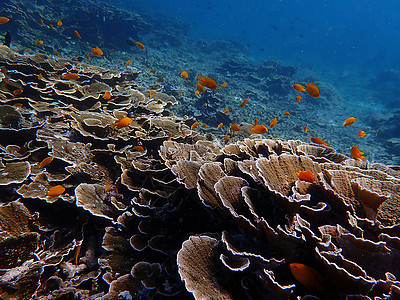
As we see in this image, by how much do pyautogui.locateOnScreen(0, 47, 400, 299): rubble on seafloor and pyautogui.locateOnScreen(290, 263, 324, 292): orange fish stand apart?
3 cm

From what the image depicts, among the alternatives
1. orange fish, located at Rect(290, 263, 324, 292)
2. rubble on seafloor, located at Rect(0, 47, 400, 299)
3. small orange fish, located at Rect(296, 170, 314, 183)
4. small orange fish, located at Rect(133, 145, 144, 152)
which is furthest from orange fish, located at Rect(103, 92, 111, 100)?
orange fish, located at Rect(290, 263, 324, 292)

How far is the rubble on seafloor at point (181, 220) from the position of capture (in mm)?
1458

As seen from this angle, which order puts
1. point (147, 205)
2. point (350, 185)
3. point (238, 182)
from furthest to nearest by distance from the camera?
point (147, 205) → point (238, 182) → point (350, 185)

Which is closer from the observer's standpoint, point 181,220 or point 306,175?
point 306,175

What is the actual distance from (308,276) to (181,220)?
54.0 inches

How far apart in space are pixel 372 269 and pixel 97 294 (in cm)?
247

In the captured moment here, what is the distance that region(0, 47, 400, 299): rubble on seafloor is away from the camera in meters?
1.46

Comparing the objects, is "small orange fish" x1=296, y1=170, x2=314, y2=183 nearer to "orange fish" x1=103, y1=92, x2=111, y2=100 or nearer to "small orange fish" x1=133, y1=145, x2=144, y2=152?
"small orange fish" x1=133, y1=145, x2=144, y2=152

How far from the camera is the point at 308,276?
4.54ft

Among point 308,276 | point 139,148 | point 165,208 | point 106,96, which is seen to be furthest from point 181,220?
point 106,96

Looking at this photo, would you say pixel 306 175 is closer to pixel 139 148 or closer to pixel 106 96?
pixel 139 148

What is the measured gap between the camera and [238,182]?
6.52ft

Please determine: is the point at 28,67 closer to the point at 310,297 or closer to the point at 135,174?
the point at 135,174

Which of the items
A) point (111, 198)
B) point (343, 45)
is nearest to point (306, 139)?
point (111, 198)
